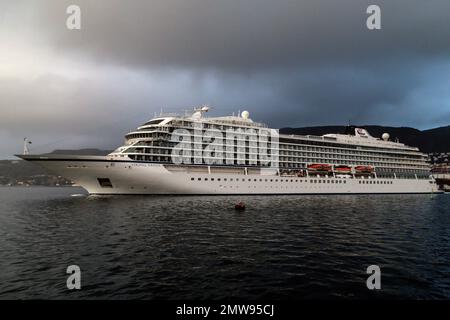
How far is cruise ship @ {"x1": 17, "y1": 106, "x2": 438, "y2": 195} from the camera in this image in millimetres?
54219

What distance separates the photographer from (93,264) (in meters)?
16.4

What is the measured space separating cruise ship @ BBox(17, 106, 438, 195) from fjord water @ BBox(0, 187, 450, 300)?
24.2 metres

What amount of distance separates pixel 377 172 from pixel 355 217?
193 feet

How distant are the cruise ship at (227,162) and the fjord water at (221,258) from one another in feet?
79.6

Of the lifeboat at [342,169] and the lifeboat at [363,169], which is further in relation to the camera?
the lifeboat at [363,169]

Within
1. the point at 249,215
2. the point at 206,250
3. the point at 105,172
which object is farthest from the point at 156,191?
the point at 206,250

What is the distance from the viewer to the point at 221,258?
686 inches

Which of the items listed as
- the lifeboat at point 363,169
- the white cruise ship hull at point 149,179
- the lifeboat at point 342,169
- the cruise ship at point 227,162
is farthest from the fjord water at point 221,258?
the lifeboat at point 363,169

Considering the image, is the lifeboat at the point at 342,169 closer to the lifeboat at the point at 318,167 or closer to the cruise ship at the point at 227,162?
the cruise ship at the point at 227,162

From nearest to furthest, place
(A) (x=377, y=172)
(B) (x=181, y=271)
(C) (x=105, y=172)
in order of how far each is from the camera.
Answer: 1. (B) (x=181, y=271)
2. (C) (x=105, y=172)
3. (A) (x=377, y=172)

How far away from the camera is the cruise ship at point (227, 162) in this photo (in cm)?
5422

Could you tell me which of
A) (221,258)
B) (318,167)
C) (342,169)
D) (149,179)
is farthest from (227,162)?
(221,258)
